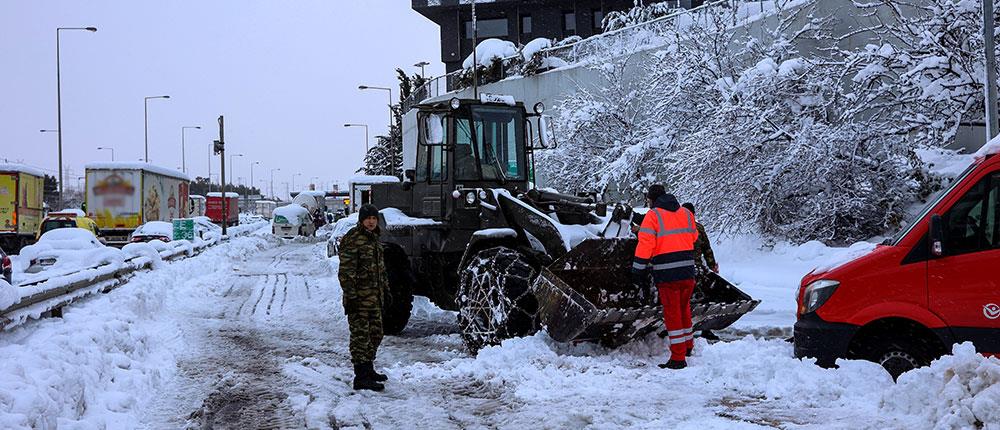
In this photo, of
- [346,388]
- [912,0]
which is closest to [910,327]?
[346,388]

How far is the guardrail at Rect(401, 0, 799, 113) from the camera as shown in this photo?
810 inches

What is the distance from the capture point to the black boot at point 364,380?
272 inches

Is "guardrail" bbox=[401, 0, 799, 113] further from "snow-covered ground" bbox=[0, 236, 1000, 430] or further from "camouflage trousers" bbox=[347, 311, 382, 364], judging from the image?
"camouflage trousers" bbox=[347, 311, 382, 364]

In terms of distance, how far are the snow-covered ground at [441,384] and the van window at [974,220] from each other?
0.96 meters

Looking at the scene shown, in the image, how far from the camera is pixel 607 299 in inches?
319

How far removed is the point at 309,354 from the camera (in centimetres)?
891

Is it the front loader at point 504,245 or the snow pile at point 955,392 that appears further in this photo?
the front loader at point 504,245

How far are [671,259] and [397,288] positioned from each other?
14.3 feet

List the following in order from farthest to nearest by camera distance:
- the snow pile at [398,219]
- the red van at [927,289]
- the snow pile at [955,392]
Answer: the snow pile at [398,219], the red van at [927,289], the snow pile at [955,392]

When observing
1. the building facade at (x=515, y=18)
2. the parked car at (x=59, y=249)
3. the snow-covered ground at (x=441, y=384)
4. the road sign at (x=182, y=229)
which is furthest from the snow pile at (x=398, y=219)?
the building facade at (x=515, y=18)

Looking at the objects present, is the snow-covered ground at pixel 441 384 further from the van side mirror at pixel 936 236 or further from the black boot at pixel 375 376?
the van side mirror at pixel 936 236

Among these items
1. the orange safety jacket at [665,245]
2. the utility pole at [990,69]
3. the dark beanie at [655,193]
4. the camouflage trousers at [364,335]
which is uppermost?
the utility pole at [990,69]

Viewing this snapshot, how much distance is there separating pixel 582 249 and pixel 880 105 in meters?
10.2

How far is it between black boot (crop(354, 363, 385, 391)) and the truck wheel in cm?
335
